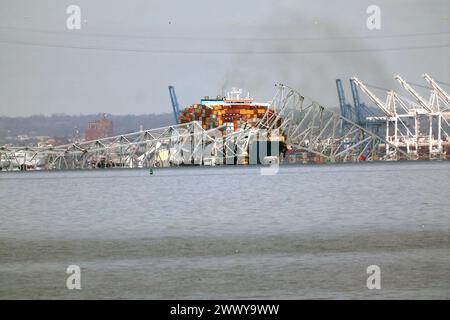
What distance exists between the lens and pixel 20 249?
3275cm

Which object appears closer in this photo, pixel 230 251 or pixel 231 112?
pixel 230 251

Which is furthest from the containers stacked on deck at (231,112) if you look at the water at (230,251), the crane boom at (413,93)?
the water at (230,251)

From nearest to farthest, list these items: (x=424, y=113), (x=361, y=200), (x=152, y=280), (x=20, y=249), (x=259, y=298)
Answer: (x=259, y=298) < (x=152, y=280) < (x=20, y=249) < (x=361, y=200) < (x=424, y=113)

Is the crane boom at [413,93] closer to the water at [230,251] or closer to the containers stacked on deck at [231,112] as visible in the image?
the containers stacked on deck at [231,112]

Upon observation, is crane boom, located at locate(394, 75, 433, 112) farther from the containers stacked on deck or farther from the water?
the water

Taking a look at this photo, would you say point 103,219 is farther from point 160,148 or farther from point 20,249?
point 160,148

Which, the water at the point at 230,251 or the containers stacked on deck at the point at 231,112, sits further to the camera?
the containers stacked on deck at the point at 231,112

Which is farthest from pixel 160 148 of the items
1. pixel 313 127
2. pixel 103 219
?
pixel 103 219

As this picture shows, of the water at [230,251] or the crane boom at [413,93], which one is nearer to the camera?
the water at [230,251]

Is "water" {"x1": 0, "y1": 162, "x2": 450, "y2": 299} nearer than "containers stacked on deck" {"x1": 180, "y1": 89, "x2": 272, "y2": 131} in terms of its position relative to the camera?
Yes

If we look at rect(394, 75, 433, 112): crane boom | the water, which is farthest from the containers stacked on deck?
the water

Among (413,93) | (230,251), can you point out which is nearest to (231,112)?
(413,93)

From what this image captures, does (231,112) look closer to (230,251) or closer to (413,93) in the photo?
(413,93)
